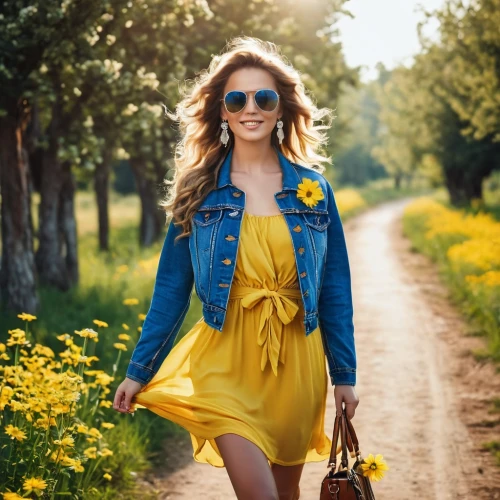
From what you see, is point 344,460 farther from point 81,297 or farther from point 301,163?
point 81,297

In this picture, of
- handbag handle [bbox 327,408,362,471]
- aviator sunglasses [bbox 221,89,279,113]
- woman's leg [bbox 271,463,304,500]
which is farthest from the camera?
aviator sunglasses [bbox 221,89,279,113]

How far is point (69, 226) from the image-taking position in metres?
13.8

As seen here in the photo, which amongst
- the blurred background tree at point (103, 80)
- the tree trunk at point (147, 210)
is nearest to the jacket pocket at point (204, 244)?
the blurred background tree at point (103, 80)

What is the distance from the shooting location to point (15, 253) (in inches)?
365

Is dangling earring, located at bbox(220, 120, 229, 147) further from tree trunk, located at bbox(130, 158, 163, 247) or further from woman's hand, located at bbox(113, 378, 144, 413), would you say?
tree trunk, located at bbox(130, 158, 163, 247)

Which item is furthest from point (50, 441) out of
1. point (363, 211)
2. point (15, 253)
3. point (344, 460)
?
point (363, 211)

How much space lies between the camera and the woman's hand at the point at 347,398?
3.30 metres

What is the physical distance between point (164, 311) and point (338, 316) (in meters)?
0.75

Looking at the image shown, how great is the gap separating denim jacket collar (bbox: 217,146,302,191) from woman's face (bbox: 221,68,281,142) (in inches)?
4.6

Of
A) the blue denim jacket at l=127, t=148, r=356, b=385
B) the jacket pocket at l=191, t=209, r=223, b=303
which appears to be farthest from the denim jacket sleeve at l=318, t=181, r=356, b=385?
the jacket pocket at l=191, t=209, r=223, b=303

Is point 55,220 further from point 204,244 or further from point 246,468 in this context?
point 246,468

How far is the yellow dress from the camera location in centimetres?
320

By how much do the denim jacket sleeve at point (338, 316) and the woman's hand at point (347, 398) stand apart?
0.03 meters

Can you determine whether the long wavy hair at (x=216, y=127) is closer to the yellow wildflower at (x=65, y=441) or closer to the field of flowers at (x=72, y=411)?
the field of flowers at (x=72, y=411)
